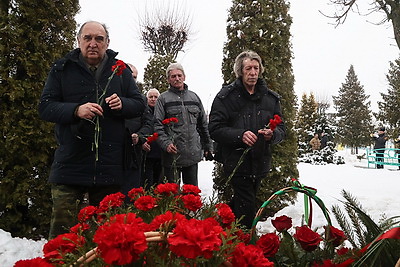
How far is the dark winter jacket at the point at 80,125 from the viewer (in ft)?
7.24

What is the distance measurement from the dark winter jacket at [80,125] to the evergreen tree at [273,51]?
2.62m

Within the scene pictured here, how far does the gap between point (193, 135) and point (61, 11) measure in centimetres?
230

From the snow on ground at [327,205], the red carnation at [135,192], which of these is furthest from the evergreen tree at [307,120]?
the red carnation at [135,192]

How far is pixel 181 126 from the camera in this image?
386 cm

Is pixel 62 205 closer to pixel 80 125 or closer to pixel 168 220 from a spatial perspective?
pixel 80 125

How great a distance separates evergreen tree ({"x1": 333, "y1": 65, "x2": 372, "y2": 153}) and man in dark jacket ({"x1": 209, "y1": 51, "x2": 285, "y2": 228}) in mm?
36204

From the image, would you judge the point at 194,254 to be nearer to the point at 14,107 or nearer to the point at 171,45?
the point at 14,107

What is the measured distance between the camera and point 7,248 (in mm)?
3311

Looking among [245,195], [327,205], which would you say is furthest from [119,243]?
[327,205]

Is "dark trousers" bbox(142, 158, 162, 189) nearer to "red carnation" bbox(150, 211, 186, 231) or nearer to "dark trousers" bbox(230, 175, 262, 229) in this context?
"dark trousers" bbox(230, 175, 262, 229)

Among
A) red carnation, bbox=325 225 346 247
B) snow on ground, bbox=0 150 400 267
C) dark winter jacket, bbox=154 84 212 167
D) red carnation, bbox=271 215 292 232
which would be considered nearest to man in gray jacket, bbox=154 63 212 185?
dark winter jacket, bbox=154 84 212 167

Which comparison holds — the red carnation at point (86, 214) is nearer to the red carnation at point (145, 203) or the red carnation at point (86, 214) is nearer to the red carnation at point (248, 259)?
the red carnation at point (145, 203)

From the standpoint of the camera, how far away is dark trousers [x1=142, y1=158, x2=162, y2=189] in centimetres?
461

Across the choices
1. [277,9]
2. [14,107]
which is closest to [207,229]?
[14,107]
